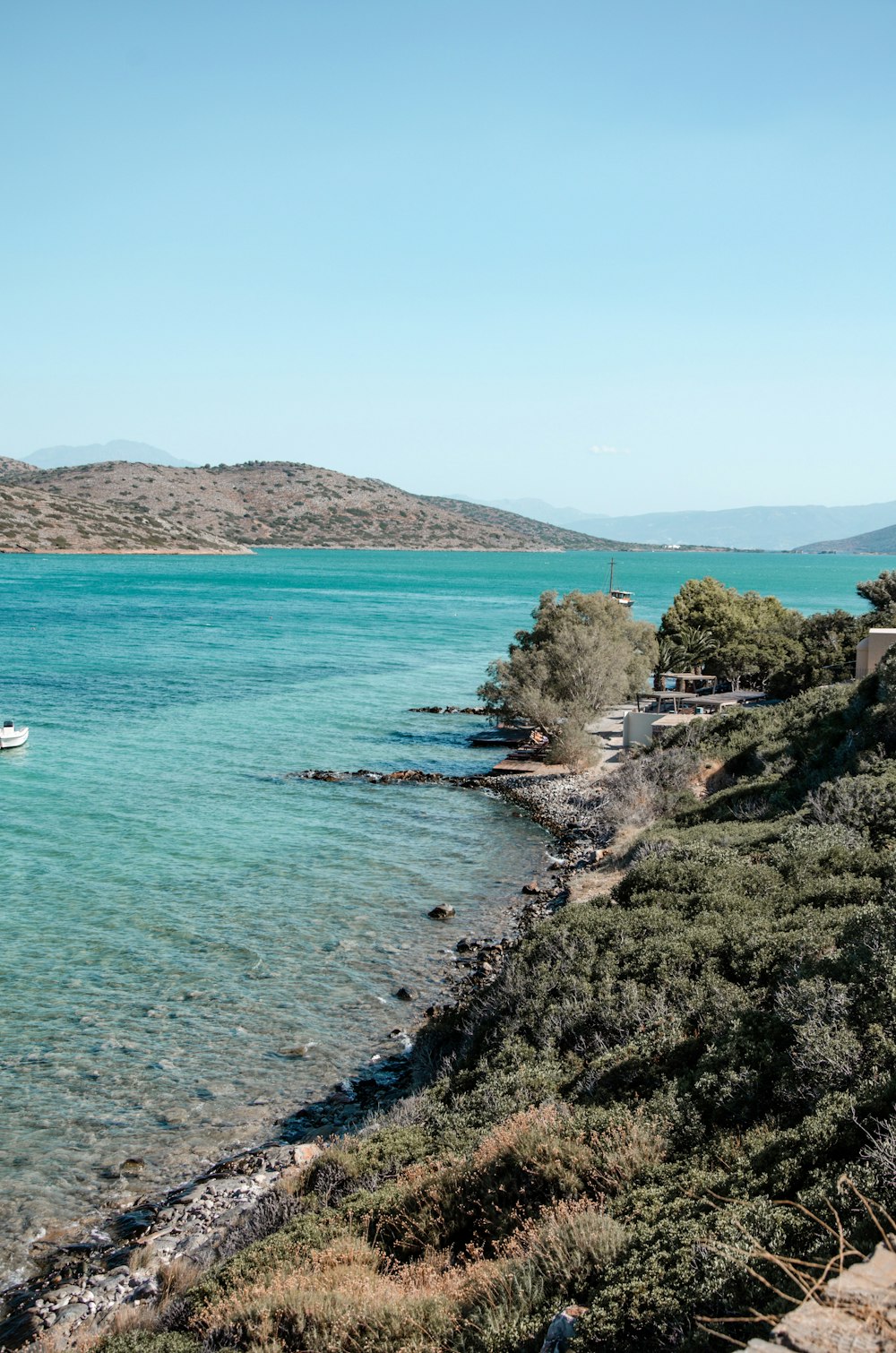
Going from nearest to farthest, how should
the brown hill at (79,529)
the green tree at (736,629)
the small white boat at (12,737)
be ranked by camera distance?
the small white boat at (12,737)
the green tree at (736,629)
the brown hill at (79,529)

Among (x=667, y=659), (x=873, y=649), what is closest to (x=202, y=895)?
(x=873, y=649)

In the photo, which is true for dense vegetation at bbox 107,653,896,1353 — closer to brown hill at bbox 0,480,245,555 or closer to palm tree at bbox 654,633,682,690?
palm tree at bbox 654,633,682,690

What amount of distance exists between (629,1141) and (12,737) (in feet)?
101

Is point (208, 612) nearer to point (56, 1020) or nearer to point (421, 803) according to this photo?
point (421, 803)

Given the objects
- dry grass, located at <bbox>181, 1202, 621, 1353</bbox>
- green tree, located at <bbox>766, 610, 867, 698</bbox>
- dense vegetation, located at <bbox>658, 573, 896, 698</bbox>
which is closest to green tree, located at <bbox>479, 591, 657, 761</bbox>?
green tree, located at <bbox>766, 610, 867, 698</bbox>

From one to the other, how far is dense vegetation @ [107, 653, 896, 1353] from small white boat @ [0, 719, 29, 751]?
24748 millimetres

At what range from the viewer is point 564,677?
123 ft

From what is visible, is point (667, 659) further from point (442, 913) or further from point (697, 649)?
point (442, 913)

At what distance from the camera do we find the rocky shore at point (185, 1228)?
8.56 metres

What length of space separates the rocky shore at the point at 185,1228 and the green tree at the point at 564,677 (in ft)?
67.8

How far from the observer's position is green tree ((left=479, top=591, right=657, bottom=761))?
36.2 metres

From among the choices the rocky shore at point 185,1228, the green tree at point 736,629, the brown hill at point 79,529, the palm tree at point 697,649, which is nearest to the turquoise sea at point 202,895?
the rocky shore at point 185,1228

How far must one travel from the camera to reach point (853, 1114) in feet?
21.9

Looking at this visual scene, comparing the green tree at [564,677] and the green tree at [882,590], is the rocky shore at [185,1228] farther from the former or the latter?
the green tree at [882,590]
